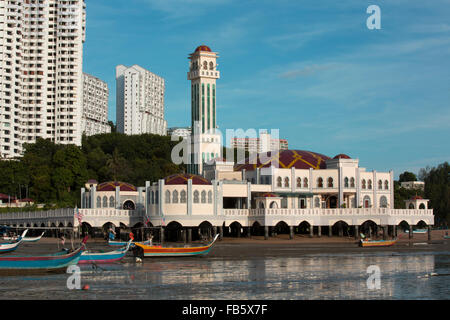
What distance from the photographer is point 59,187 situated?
103 metres

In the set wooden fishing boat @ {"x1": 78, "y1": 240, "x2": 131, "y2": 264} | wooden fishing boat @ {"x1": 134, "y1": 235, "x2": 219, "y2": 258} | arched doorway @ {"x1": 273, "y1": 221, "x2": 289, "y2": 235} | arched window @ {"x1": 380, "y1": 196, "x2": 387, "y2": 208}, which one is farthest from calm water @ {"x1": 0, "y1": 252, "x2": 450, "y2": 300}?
arched window @ {"x1": 380, "y1": 196, "x2": 387, "y2": 208}

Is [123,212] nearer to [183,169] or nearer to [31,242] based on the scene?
[31,242]

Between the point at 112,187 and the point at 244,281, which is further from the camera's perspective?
the point at 112,187

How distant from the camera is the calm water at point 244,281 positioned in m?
33.6

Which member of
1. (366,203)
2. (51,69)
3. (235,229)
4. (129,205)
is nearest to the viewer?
(129,205)

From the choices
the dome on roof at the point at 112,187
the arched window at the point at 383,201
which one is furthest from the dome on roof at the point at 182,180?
the arched window at the point at 383,201

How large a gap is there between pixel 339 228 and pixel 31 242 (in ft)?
121

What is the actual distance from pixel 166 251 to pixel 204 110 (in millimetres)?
50123

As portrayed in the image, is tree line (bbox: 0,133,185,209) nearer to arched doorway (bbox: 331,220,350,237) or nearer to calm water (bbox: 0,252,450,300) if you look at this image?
arched doorway (bbox: 331,220,350,237)

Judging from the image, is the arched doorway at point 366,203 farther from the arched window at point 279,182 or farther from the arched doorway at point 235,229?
the arched doorway at point 235,229

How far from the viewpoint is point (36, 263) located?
42.0 m

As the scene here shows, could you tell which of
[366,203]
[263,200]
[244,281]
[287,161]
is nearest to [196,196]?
[263,200]

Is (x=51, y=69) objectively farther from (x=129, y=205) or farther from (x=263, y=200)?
(x=263, y=200)

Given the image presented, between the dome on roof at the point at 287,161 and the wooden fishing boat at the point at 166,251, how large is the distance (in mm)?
34467
